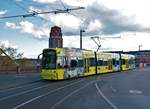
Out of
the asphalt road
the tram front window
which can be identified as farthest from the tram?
the asphalt road

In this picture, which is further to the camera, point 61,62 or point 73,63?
point 73,63

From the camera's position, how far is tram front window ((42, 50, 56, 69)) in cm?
4081

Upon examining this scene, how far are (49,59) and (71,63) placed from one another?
419 cm

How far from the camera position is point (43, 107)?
17.6m

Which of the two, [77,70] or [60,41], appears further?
[60,41]

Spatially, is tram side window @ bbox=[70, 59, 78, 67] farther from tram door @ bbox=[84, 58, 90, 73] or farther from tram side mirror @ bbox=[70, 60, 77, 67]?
tram door @ bbox=[84, 58, 90, 73]

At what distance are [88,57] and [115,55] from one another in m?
18.3

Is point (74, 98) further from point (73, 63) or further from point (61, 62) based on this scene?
point (73, 63)

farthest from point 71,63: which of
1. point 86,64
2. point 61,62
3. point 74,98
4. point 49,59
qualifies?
point 74,98

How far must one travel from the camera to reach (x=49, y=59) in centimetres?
4100

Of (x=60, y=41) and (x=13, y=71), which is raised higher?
(x=60, y=41)

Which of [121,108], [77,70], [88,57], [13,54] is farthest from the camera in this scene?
[13,54]

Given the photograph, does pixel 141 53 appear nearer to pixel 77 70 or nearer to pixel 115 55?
pixel 115 55

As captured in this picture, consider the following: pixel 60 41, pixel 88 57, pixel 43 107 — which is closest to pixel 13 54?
pixel 60 41
